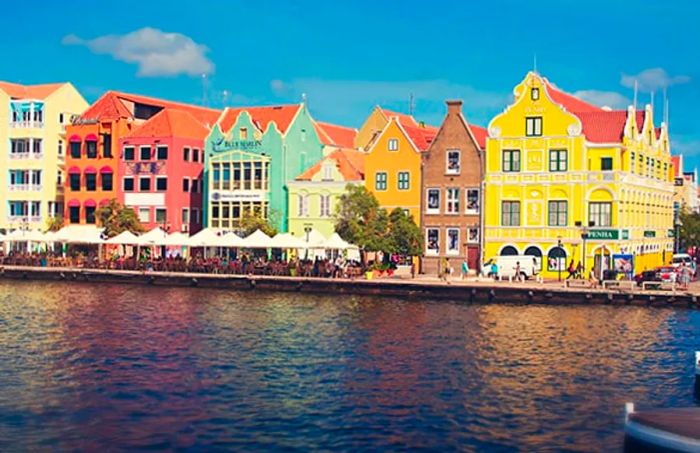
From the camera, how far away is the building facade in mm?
93188

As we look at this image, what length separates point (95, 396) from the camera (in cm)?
3622

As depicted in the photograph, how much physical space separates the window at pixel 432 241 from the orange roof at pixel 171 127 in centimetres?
2795

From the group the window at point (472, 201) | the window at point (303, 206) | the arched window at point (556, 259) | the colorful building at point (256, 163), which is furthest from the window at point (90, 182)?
the arched window at point (556, 259)

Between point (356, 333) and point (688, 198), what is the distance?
361 feet

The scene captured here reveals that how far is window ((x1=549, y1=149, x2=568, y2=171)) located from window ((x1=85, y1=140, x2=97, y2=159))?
46.8 meters

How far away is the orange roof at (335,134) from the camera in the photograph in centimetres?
10081

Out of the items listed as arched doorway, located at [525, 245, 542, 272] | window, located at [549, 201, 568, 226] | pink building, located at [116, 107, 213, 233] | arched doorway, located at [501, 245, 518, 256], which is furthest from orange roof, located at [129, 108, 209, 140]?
window, located at [549, 201, 568, 226]

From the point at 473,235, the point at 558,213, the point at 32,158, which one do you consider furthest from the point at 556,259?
the point at 32,158

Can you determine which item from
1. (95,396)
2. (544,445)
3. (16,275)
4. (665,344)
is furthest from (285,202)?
(544,445)

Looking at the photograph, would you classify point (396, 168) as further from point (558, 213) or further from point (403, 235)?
point (558, 213)

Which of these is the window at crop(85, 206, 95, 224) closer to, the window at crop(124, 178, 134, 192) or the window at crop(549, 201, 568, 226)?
the window at crop(124, 178, 134, 192)

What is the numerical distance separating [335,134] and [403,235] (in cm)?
3194

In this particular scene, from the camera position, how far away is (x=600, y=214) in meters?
77.2

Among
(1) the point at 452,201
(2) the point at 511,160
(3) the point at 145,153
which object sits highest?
(3) the point at 145,153
